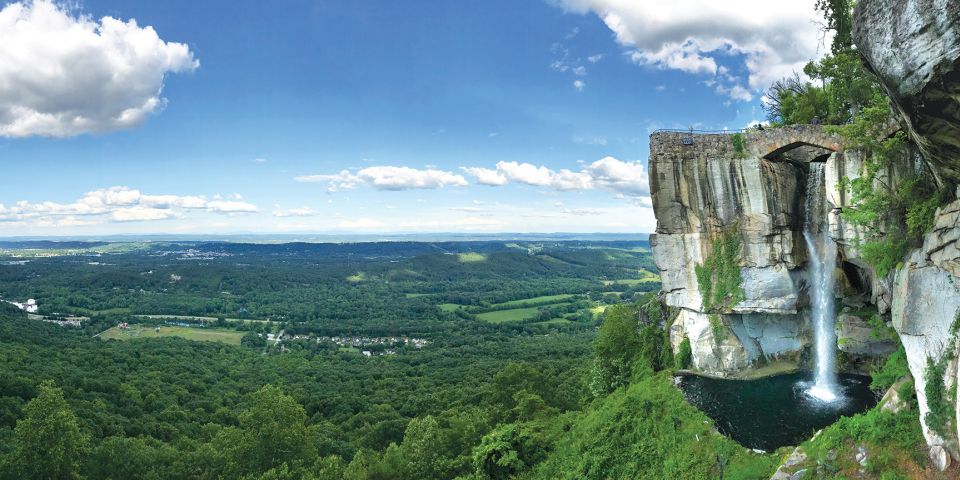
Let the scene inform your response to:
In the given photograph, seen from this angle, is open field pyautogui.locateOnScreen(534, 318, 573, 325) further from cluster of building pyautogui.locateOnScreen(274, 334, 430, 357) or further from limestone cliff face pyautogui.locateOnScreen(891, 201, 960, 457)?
limestone cliff face pyautogui.locateOnScreen(891, 201, 960, 457)

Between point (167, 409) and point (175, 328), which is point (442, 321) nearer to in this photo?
point (175, 328)

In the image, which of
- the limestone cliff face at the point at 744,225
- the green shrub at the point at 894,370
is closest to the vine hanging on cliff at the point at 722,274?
the limestone cliff face at the point at 744,225

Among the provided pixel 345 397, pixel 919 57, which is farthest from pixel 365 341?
pixel 919 57

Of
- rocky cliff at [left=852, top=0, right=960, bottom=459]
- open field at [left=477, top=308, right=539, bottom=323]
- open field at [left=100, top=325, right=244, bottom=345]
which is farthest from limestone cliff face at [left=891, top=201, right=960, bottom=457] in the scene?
open field at [left=100, top=325, right=244, bottom=345]

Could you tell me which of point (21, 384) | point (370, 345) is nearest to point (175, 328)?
point (370, 345)

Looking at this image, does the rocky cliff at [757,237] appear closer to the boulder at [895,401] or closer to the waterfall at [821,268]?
the waterfall at [821,268]

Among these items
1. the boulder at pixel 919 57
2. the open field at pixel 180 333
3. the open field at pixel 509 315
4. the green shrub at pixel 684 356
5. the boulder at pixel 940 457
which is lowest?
the open field at pixel 509 315

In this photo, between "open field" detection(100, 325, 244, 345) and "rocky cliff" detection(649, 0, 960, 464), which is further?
"open field" detection(100, 325, 244, 345)
